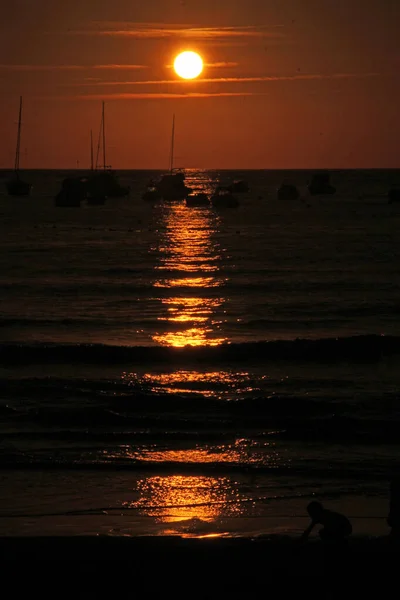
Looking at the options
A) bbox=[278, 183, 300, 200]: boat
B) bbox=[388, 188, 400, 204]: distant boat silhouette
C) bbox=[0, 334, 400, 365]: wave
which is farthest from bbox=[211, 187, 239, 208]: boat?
bbox=[0, 334, 400, 365]: wave

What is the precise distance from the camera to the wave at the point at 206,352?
2447 centimetres

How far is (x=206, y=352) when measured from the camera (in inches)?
1001

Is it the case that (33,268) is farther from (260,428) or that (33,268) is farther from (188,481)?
(188,481)

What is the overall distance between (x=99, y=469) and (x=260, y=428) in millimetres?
3962

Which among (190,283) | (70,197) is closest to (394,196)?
(70,197)

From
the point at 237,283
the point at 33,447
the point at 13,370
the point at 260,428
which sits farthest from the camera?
the point at 237,283

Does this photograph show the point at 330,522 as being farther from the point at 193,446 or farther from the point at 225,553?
the point at 193,446

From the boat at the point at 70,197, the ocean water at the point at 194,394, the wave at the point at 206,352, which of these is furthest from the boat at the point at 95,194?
the wave at the point at 206,352

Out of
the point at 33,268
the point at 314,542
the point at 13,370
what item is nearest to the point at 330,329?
the point at 13,370

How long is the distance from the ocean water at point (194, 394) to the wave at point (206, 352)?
0.07 metres

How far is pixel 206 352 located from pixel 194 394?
17.4 feet

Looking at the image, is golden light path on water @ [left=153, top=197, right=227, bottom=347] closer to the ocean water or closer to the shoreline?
the ocean water

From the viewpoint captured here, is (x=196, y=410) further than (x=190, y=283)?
No

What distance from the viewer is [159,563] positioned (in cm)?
972
